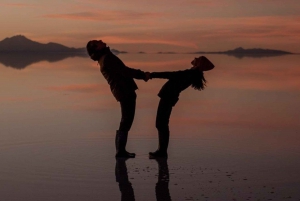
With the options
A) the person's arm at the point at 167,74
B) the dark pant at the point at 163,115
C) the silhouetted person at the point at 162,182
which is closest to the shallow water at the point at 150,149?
the silhouetted person at the point at 162,182

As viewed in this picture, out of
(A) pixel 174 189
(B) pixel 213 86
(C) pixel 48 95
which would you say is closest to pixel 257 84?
(B) pixel 213 86

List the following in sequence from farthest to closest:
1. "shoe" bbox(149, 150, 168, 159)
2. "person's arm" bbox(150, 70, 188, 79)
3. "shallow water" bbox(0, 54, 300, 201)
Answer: "person's arm" bbox(150, 70, 188, 79)
"shoe" bbox(149, 150, 168, 159)
"shallow water" bbox(0, 54, 300, 201)

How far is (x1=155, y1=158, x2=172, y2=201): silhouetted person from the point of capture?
609 cm

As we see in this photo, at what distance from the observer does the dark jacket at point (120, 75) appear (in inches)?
333

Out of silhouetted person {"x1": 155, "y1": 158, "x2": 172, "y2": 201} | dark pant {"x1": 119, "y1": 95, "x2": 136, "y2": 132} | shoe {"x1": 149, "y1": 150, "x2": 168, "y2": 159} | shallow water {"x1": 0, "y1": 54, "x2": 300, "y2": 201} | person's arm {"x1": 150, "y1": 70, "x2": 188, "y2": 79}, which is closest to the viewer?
silhouetted person {"x1": 155, "y1": 158, "x2": 172, "y2": 201}

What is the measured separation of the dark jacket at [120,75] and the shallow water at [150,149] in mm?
773

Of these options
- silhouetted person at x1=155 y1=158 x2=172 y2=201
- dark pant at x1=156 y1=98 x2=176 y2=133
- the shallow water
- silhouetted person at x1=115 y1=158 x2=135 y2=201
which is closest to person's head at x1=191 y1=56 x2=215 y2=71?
dark pant at x1=156 y1=98 x2=176 y2=133

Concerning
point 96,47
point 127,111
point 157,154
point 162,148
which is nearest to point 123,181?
point 157,154

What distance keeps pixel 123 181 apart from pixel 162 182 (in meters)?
0.40

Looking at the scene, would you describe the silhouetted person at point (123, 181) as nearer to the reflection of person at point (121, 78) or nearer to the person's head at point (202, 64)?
A: the reflection of person at point (121, 78)

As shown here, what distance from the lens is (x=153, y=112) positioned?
12.5 m

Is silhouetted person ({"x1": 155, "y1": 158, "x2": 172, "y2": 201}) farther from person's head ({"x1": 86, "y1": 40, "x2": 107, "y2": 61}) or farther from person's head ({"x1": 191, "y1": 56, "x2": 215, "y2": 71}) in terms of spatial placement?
person's head ({"x1": 86, "y1": 40, "x2": 107, "y2": 61})

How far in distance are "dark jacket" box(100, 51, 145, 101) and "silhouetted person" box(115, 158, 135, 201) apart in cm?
95

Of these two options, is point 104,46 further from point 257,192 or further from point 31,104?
point 31,104
